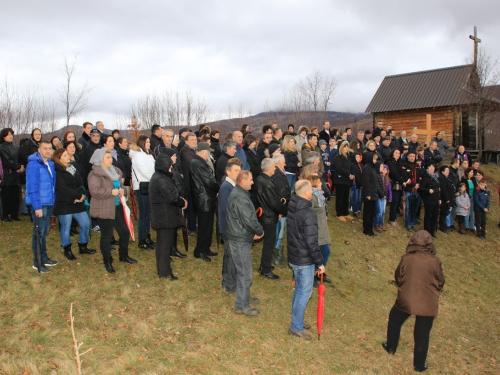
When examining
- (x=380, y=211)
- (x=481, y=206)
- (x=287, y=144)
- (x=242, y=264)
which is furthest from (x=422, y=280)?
(x=481, y=206)

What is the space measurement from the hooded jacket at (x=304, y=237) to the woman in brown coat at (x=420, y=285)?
1.31m

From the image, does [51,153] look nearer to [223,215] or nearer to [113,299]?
[113,299]

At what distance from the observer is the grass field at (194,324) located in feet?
17.1

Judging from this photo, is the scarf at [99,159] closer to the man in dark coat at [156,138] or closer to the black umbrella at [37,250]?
the black umbrella at [37,250]

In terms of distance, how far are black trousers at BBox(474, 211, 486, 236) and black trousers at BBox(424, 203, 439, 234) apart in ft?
7.68

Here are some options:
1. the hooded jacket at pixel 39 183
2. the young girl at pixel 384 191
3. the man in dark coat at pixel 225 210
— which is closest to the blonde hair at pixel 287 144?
the young girl at pixel 384 191

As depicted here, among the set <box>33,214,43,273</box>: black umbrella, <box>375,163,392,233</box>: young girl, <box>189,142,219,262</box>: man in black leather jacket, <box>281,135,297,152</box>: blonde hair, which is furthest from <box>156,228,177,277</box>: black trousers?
<box>375,163,392,233</box>: young girl

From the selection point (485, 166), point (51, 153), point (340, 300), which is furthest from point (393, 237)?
point (485, 166)

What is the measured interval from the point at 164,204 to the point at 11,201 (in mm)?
5594

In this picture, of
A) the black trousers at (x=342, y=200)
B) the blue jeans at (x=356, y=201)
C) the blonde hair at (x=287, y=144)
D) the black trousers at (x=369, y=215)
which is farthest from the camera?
the blue jeans at (x=356, y=201)

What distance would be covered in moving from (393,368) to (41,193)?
662 cm

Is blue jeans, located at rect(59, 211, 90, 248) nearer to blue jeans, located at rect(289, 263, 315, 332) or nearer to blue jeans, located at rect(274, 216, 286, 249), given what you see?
blue jeans, located at rect(274, 216, 286, 249)

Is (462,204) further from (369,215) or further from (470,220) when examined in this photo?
(369,215)

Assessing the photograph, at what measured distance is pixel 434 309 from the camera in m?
5.57
